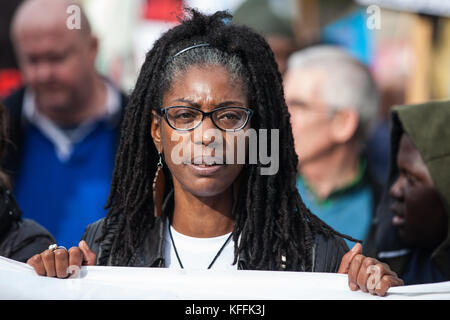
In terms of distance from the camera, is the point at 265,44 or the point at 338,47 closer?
the point at 265,44

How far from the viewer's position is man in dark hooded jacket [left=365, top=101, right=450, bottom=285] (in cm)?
315

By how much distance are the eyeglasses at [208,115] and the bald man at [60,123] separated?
2.52m

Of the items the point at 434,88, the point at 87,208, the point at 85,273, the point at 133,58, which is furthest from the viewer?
the point at 434,88

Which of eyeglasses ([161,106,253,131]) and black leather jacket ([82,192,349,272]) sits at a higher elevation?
eyeglasses ([161,106,253,131])

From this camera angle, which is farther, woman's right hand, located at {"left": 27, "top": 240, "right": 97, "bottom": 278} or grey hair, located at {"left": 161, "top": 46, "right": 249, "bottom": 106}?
grey hair, located at {"left": 161, "top": 46, "right": 249, "bottom": 106}

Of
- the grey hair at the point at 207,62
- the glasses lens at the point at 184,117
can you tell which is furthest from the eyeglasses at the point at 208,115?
the grey hair at the point at 207,62

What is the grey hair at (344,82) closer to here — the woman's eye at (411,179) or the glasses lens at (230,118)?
the woman's eye at (411,179)

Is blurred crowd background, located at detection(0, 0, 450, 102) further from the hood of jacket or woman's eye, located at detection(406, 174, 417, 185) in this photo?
woman's eye, located at detection(406, 174, 417, 185)

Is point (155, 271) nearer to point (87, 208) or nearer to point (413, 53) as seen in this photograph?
point (87, 208)

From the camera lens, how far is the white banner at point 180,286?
202cm

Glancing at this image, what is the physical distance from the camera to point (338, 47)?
5.31m

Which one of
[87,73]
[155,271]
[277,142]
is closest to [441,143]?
[277,142]

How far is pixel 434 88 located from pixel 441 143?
104 inches

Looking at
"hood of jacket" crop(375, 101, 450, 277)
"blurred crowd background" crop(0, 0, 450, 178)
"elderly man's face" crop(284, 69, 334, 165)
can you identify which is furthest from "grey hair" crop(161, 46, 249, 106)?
"elderly man's face" crop(284, 69, 334, 165)
